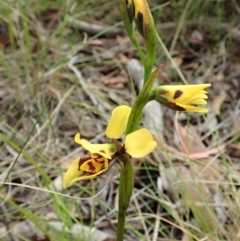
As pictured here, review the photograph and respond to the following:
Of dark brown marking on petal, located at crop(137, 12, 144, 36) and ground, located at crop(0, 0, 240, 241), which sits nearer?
dark brown marking on petal, located at crop(137, 12, 144, 36)

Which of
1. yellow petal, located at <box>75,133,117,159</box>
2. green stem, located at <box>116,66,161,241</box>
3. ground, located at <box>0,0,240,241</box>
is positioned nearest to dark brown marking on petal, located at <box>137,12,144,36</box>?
green stem, located at <box>116,66,161,241</box>

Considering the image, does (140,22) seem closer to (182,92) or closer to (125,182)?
(182,92)

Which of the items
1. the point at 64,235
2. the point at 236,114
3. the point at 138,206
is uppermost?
the point at 64,235

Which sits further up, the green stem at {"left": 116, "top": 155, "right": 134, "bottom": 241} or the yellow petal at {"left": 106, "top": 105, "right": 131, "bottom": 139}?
the yellow petal at {"left": 106, "top": 105, "right": 131, "bottom": 139}

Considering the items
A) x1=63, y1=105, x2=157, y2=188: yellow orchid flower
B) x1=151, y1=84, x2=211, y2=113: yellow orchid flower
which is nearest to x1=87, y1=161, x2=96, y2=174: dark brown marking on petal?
x1=63, y1=105, x2=157, y2=188: yellow orchid flower

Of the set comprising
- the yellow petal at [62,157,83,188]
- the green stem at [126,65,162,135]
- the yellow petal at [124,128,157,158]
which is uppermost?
the green stem at [126,65,162,135]

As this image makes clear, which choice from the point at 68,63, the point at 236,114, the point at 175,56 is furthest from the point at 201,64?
the point at 68,63

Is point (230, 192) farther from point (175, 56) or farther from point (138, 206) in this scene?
point (175, 56)

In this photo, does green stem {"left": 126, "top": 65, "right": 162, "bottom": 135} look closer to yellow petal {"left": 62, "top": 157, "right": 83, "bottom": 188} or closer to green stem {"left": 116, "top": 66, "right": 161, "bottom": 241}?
green stem {"left": 116, "top": 66, "right": 161, "bottom": 241}
